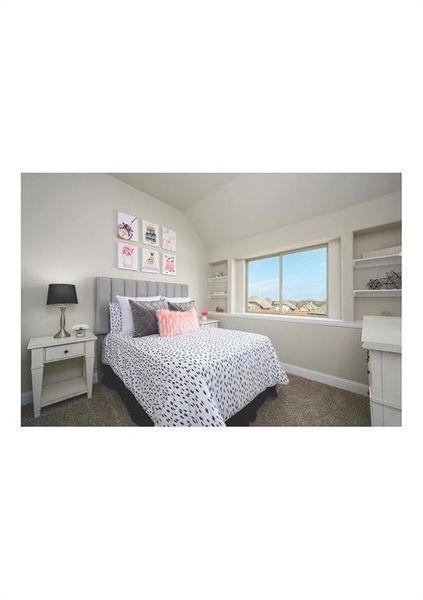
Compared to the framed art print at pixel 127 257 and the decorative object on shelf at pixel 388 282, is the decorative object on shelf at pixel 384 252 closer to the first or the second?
the decorative object on shelf at pixel 388 282

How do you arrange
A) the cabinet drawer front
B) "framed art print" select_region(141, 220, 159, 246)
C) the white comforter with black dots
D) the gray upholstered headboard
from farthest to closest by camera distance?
"framed art print" select_region(141, 220, 159, 246), the gray upholstered headboard, the cabinet drawer front, the white comforter with black dots

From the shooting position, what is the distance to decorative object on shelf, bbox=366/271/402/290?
1.75 metres

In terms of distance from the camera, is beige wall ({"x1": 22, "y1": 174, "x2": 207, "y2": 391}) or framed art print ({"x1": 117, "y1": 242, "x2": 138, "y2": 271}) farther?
framed art print ({"x1": 117, "y1": 242, "x2": 138, "y2": 271})

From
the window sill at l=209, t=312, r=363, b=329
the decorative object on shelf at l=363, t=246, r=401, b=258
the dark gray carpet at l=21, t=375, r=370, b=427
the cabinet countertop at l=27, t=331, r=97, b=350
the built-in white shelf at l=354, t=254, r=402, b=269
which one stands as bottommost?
the dark gray carpet at l=21, t=375, r=370, b=427

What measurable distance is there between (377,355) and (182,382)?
101cm

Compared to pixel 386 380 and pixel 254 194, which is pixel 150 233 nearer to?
pixel 254 194

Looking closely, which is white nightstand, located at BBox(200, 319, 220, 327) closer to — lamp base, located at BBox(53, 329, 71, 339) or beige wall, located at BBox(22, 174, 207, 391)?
beige wall, located at BBox(22, 174, 207, 391)

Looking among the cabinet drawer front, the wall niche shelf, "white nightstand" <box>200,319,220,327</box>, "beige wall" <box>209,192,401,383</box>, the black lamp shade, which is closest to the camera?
the cabinet drawer front

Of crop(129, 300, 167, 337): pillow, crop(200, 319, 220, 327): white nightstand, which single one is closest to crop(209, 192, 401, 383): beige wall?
crop(200, 319, 220, 327): white nightstand

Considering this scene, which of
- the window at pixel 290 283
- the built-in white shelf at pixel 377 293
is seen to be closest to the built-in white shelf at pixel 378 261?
the built-in white shelf at pixel 377 293

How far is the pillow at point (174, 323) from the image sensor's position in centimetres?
186

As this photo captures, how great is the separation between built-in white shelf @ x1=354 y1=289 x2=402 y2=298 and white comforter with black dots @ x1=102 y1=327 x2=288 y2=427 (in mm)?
1140
